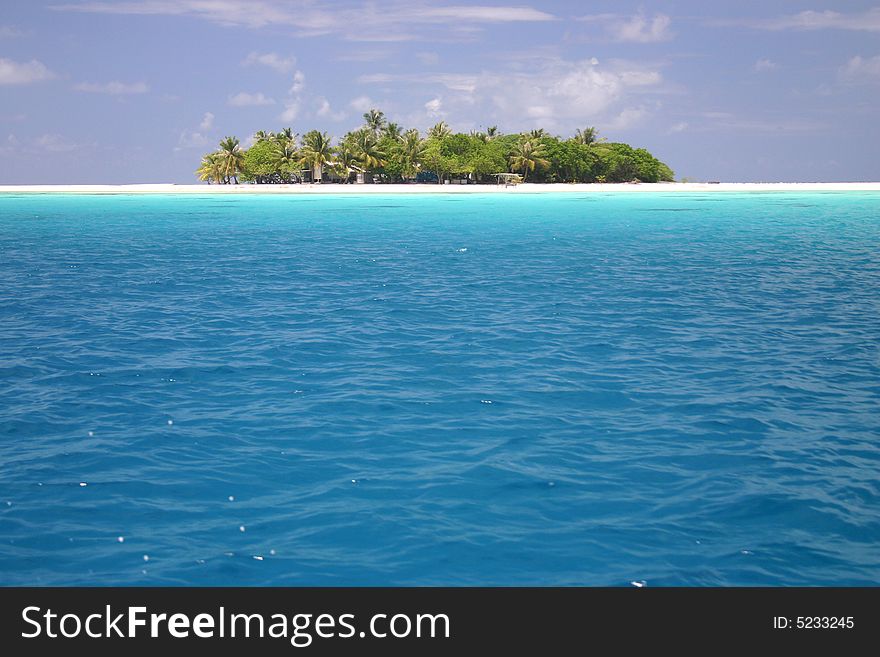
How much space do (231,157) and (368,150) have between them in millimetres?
Result: 22566

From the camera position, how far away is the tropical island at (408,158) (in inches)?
4870

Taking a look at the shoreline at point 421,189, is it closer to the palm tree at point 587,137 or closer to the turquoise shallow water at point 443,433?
the palm tree at point 587,137

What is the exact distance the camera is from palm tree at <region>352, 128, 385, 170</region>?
122m

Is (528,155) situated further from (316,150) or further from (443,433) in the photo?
(443,433)

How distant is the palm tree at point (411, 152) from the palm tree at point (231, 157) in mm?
25583

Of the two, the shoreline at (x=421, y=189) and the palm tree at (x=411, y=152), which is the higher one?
the palm tree at (x=411, y=152)

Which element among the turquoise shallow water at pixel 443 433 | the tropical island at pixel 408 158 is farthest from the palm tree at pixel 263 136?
the turquoise shallow water at pixel 443 433

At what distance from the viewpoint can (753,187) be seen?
15050 centimetres

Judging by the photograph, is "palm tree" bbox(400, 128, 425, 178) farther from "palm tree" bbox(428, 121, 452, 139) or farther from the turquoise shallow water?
the turquoise shallow water

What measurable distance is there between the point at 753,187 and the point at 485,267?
133 metres

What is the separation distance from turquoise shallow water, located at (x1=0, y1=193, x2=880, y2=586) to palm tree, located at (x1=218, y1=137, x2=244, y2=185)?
106 metres
